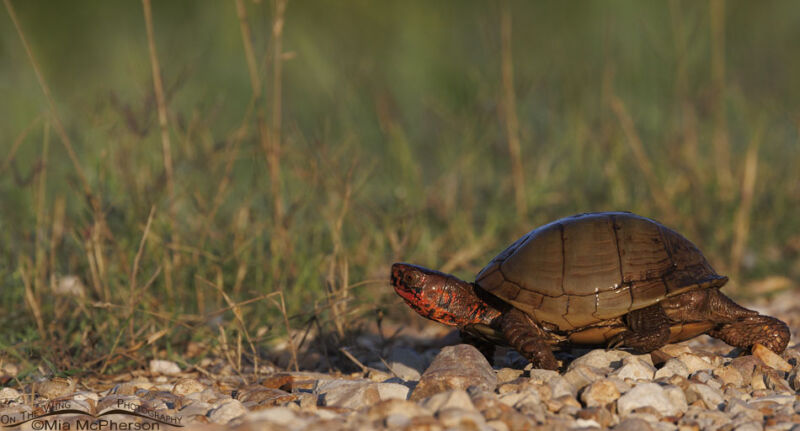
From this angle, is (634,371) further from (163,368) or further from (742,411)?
(163,368)

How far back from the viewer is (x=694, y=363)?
266 centimetres

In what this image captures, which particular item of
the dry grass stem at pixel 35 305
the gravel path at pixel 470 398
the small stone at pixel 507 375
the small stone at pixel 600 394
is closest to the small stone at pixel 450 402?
the gravel path at pixel 470 398

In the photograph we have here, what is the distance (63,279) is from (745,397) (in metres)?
3.12

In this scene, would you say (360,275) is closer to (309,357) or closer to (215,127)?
(309,357)

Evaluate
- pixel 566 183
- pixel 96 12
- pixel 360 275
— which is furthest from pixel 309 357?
pixel 96 12

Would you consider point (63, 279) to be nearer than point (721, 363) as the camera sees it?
No

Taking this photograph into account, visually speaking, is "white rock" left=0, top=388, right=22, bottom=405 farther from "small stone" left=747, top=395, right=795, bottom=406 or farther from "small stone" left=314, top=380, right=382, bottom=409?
"small stone" left=747, top=395, right=795, bottom=406

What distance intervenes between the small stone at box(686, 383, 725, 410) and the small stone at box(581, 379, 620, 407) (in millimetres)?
248

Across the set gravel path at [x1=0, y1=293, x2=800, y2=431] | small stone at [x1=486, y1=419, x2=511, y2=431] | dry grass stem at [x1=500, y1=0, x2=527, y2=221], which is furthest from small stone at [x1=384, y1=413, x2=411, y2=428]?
dry grass stem at [x1=500, y1=0, x2=527, y2=221]

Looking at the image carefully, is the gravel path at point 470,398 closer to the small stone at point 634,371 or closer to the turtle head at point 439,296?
the small stone at point 634,371

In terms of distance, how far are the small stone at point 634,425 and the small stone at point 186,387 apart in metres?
1.49

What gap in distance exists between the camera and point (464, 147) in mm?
5086

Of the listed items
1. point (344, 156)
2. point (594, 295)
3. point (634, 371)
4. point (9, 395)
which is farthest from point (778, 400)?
point (344, 156)

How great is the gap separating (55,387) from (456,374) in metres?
1.50
